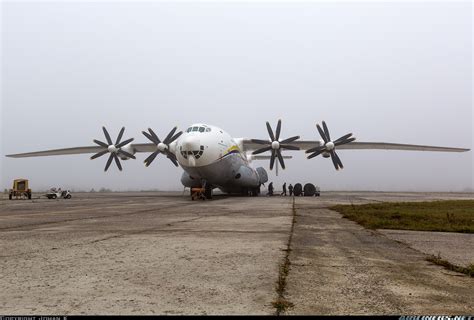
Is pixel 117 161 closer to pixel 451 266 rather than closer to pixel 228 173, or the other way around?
pixel 228 173

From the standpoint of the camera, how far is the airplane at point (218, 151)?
26.2 m

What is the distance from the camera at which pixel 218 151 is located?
27156mm

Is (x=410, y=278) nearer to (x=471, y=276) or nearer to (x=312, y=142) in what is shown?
(x=471, y=276)

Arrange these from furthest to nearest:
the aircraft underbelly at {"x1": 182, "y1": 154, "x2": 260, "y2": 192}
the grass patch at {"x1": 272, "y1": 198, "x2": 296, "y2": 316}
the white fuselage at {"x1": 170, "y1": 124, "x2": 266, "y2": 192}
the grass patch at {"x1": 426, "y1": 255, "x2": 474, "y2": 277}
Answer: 1. the aircraft underbelly at {"x1": 182, "y1": 154, "x2": 260, "y2": 192}
2. the white fuselage at {"x1": 170, "y1": 124, "x2": 266, "y2": 192}
3. the grass patch at {"x1": 426, "y1": 255, "x2": 474, "y2": 277}
4. the grass patch at {"x1": 272, "y1": 198, "x2": 296, "y2": 316}

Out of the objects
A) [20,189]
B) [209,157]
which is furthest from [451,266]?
[20,189]

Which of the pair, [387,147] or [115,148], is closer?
[115,148]

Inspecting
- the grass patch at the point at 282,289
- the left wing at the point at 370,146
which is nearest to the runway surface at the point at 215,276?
the grass patch at the point at 282,289

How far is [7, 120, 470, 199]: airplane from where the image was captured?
86.1 feet

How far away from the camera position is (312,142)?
3616 centimetres

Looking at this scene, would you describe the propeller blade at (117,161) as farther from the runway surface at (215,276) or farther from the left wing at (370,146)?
the runway surface at (215,276)

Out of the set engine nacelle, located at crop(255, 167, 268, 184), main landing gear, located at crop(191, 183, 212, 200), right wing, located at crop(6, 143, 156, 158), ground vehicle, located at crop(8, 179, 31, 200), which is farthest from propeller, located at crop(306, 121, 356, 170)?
ground vehicle, located at crop(8, 179, 31, 200)

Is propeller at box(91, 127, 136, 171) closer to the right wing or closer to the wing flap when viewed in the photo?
the right wing

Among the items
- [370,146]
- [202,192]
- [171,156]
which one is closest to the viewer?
[202,192]

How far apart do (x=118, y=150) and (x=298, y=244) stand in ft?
105
